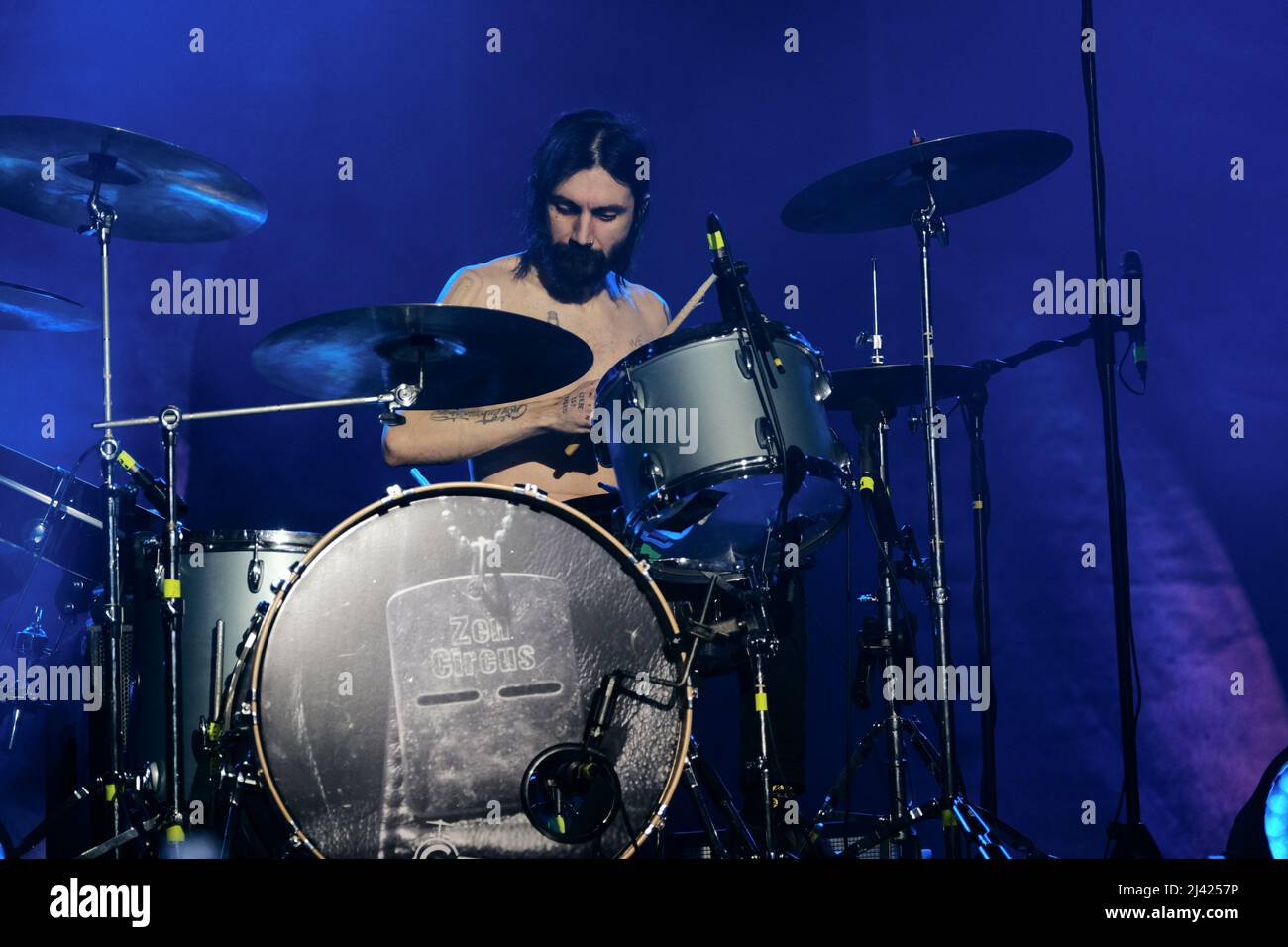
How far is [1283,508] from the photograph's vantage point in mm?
4598

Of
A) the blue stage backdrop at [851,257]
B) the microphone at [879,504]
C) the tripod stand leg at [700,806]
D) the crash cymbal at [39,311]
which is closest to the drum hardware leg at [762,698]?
the tripod stand leg at [700,806]

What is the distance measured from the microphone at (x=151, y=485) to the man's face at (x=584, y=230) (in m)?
1.74

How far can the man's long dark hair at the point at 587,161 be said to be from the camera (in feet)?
15.2

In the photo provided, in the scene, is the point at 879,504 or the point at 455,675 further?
the point at 879,504

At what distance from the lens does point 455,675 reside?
121 inches

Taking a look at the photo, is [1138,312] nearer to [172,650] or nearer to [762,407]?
[762,407]

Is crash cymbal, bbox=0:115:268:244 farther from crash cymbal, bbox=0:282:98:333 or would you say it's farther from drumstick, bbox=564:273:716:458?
drumstick, bbox=564:273:716:458

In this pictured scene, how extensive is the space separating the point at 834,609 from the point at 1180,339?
1598 millimetres

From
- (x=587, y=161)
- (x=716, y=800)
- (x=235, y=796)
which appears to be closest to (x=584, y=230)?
(x=587, y=161)

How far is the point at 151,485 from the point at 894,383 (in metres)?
2.21

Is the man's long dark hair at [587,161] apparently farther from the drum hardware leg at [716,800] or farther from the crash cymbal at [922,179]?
the drum hardware leg at [716,800]

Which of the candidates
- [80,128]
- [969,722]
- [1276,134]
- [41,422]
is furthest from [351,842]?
[1276,134]

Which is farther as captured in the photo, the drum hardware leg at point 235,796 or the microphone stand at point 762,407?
the microphone stand at point 762,407

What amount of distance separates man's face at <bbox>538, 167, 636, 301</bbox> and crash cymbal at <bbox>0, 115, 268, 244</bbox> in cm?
108
